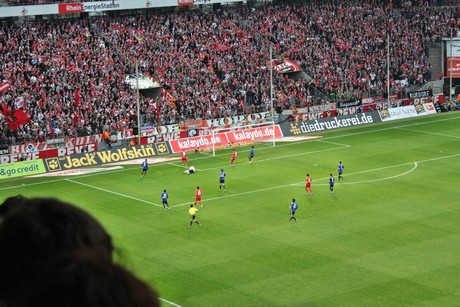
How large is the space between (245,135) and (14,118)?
1651 centimetres

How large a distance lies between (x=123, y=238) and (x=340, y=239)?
9.86 metres

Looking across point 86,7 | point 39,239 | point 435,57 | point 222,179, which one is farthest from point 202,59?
point 39,239

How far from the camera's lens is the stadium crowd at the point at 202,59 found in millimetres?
63531

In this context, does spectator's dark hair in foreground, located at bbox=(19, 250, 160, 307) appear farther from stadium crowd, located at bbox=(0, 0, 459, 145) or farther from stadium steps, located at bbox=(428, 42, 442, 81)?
stadium steps, located at bbox=(428, 42, 442, 81)

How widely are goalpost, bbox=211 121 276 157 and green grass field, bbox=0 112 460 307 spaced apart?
1096mm

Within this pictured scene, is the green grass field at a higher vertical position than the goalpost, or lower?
lower

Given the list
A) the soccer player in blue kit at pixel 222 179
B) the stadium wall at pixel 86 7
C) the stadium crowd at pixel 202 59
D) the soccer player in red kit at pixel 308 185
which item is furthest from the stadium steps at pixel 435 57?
the soccer player in blue kit at pixel 222 179

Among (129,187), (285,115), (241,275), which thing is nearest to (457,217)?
(241,275)

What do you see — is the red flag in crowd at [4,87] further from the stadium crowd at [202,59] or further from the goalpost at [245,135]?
the goalpost at [245,135]

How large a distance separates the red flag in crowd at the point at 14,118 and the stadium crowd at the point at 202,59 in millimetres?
374

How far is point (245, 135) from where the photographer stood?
6369 centimetres

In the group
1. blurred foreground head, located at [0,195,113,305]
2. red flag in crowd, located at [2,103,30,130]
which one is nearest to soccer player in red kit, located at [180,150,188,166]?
red flag in crowd, located at [2,103,30,130]

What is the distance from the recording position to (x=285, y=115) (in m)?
70.5

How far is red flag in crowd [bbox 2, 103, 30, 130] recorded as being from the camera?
192 ft
